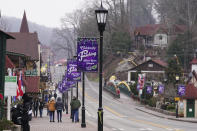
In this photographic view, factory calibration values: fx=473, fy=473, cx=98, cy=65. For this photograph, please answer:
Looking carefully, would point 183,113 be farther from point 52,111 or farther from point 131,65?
point 131,65

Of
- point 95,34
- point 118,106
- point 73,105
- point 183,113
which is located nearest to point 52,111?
point 73,105

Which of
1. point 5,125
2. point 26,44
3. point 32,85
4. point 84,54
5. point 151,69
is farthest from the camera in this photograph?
point 151,69

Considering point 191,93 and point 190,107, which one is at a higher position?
point 191,93

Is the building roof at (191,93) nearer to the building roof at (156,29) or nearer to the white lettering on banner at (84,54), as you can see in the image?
the white lettering on banner at (84,54)

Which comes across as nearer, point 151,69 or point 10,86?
point 10,86

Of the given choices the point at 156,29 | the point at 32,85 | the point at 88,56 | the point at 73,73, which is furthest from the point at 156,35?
the point at 88,56

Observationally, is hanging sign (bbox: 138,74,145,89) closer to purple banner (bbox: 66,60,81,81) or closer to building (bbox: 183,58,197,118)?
building (bbox: 183,58,197,118)

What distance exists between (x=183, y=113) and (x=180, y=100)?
1.46 m

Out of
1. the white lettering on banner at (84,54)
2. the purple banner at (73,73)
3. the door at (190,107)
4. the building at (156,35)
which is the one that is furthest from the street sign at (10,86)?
the building at (156,35)

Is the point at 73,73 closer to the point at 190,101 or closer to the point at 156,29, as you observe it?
the point at 190,101

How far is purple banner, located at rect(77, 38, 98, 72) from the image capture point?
60.9 ft

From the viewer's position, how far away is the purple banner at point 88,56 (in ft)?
60.9

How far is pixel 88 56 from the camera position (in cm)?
1864

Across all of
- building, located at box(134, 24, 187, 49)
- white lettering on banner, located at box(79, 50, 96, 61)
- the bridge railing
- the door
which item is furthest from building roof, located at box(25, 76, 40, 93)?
building, located at box(134, 24, 187, 49)
